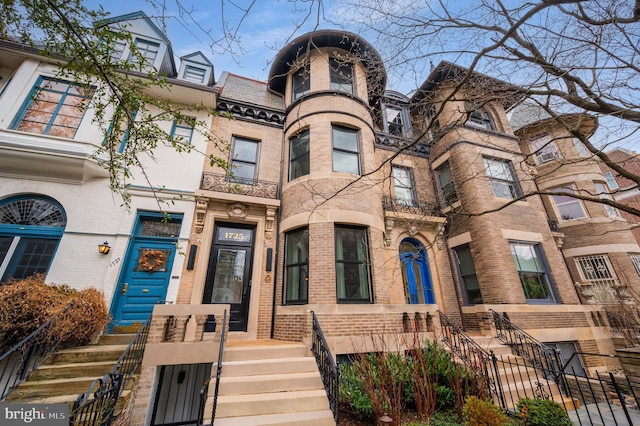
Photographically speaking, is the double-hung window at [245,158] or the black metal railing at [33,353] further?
the double-hung window at [245,158]

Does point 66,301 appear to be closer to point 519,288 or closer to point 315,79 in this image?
point 315,79

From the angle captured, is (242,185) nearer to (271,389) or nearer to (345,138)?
→ (345,138)

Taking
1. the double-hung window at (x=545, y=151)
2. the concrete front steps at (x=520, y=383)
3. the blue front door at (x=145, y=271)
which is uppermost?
the double-hung window at (x=545, y=151)

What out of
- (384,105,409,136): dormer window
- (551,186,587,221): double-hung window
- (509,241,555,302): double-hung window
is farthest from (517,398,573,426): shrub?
(551,186,587,221): double-hung window

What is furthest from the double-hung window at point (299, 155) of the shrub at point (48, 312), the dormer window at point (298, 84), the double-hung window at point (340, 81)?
the shrub at point (48, 312)

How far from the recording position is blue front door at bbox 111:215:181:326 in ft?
21.1

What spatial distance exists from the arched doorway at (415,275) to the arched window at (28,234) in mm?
10390

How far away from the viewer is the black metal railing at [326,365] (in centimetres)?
400

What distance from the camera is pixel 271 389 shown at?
4.40 meters

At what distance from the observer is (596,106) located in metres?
4.53

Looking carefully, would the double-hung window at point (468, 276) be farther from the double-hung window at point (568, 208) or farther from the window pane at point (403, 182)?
the double-hung window at point (568, 208)

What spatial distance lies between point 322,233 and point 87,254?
20.2 ft

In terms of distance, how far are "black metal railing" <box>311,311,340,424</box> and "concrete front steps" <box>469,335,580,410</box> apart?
126 inches

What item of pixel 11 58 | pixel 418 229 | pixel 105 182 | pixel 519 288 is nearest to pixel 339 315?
pixel 418 229
